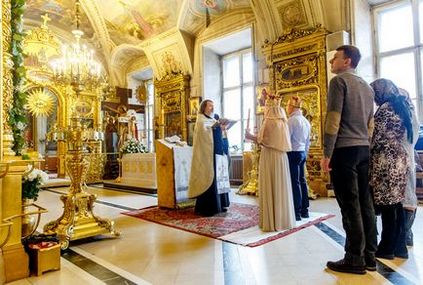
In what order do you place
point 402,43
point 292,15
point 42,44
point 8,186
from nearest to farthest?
1. point 8,186
2. point 402,43
3. point 292,15
4. point 42,44

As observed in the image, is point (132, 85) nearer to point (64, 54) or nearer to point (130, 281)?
point (64, 54)

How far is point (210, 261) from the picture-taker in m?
2.94

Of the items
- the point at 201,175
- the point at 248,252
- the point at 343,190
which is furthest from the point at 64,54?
the point at 343,190

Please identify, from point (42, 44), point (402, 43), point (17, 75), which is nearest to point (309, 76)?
point (402, 43)

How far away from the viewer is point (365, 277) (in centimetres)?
248

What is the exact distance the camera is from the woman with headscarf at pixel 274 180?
3869 millimetres

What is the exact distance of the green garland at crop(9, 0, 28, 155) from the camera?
2969mm

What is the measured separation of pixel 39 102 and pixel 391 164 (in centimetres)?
1245

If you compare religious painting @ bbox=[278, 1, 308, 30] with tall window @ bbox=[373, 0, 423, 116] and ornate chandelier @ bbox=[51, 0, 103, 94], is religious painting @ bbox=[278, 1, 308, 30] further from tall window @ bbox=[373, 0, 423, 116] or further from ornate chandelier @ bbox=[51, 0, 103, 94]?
ornate chandelier @ bbox=[51, 0, 103, 94]

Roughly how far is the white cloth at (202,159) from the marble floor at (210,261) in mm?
986

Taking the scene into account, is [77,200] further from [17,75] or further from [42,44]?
[42,44]

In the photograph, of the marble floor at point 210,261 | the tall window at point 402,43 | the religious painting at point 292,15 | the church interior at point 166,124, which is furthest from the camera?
the religious painting at point 292,15

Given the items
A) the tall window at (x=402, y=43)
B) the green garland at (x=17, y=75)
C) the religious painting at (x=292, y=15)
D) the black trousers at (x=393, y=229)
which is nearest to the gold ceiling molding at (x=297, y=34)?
the religious painting at (x=292, y=15)

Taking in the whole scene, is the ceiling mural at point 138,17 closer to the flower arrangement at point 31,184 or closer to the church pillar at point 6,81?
the church pillar at point 6,81
